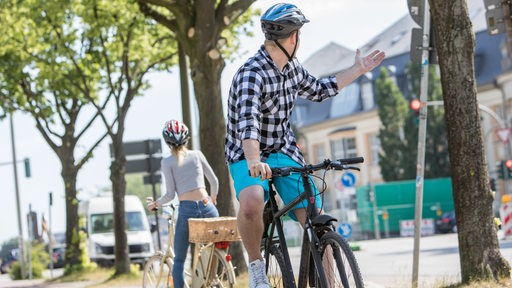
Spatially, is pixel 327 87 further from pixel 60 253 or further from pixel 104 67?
pixel 60 253

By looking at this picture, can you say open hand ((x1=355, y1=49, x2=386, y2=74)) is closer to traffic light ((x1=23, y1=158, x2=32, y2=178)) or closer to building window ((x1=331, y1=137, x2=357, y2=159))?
traffic light ((x1=23, y1=158, x2=32, y2=178))

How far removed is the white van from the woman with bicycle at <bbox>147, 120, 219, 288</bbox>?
26.9 meters

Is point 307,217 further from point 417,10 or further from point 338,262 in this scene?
point 417,10

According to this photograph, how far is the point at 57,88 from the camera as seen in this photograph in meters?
29.9

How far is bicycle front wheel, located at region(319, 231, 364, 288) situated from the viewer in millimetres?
5312

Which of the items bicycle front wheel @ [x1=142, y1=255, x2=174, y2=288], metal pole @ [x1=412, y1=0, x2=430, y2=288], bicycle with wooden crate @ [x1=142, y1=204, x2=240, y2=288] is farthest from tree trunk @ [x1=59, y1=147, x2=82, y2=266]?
bicycle with wooden crate @ [x1=142, y1=204, x2=240, y2=288]

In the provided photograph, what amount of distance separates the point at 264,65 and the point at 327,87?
78 cm

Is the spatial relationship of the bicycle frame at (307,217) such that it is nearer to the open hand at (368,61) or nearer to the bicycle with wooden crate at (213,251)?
the open hand at (368,61)

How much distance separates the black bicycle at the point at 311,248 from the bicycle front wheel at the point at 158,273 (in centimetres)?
391

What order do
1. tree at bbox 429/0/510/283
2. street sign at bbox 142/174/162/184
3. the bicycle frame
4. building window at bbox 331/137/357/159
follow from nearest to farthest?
the bicycle frame
tree at bbox 429/0/510/283
street sign at bbox 142/174/162/184
building window at bbox 331/137/357/159

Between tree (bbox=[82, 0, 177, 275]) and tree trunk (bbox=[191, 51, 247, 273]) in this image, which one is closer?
tree trunk (bbox=[191, 51, 247, 273])

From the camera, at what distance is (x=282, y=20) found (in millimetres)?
6020

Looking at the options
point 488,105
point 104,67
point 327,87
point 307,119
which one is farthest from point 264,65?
point 307,119

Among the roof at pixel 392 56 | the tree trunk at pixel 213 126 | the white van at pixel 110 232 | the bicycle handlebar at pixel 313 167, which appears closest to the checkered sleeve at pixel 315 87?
the bicycle handlebar at pixel 313 167
